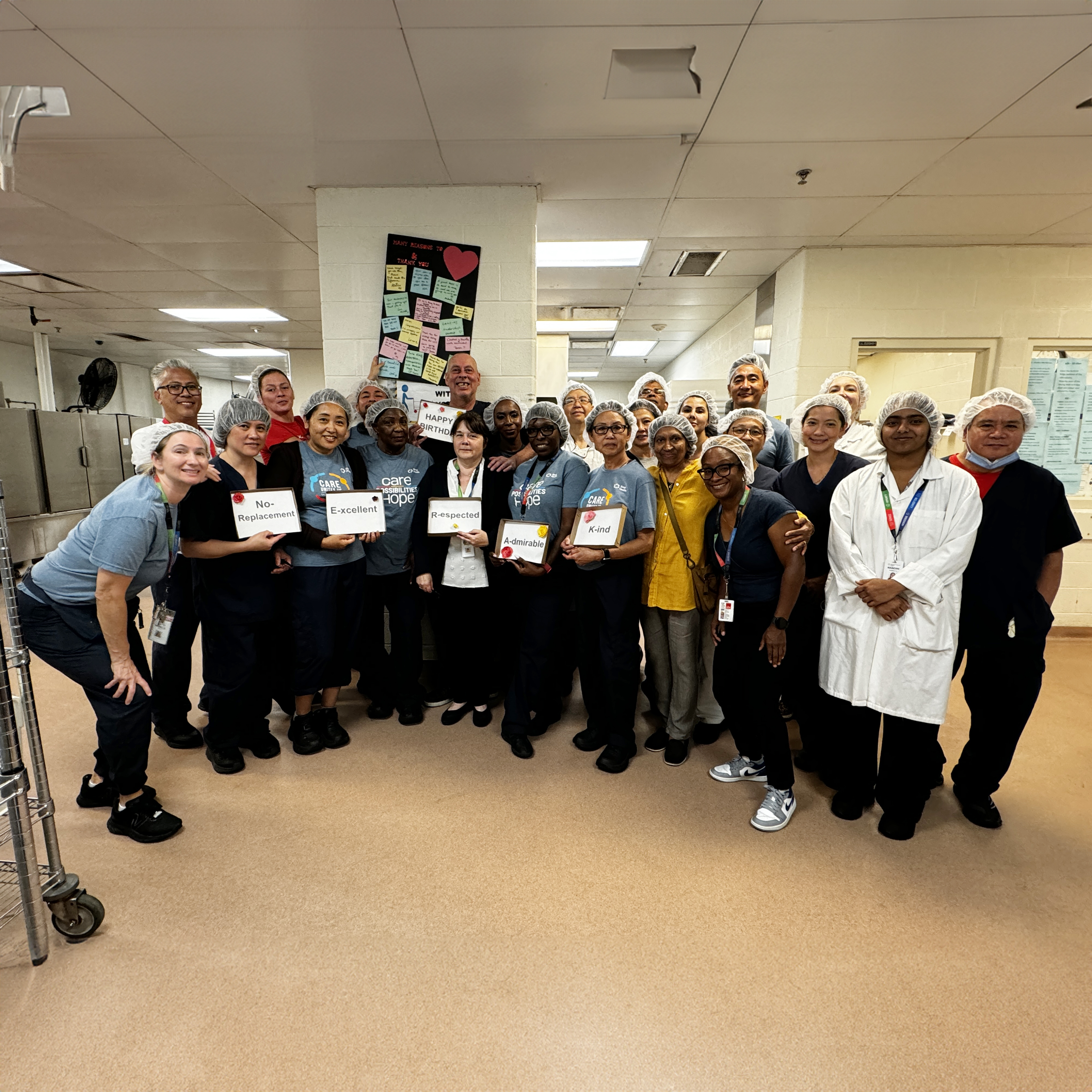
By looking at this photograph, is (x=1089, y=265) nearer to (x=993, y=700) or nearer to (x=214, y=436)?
(x=993, y=700)

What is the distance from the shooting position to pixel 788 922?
190cm

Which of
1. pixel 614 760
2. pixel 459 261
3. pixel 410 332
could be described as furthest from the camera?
pixel 410 332

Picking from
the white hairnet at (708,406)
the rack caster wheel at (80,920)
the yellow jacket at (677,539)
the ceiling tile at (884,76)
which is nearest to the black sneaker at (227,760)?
the rack caster wheel at (80,920)

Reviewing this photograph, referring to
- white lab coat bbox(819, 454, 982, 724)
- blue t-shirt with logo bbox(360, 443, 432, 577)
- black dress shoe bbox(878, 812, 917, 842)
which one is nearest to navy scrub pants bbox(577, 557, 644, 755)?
white lab coat bbox(819, 454, 982, 724)

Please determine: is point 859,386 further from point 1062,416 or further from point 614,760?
point 1062,416

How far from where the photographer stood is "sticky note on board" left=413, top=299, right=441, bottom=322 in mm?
3658

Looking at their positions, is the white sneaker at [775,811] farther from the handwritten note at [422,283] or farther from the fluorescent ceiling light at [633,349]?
the fluorescent ceiling light at [633,349]

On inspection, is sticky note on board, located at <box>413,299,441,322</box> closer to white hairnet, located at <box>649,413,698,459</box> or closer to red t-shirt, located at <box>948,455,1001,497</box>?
white hairnet, located at <box>649,413,698,459</box>

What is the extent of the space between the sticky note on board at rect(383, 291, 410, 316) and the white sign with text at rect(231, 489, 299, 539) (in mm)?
1700

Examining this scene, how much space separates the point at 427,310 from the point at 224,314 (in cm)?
527

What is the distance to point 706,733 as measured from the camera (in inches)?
119

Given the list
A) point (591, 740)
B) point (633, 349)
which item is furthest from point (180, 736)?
point (633, 349)

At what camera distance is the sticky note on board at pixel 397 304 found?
365 centimetres

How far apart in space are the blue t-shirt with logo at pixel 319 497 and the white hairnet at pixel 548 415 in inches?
36.2
